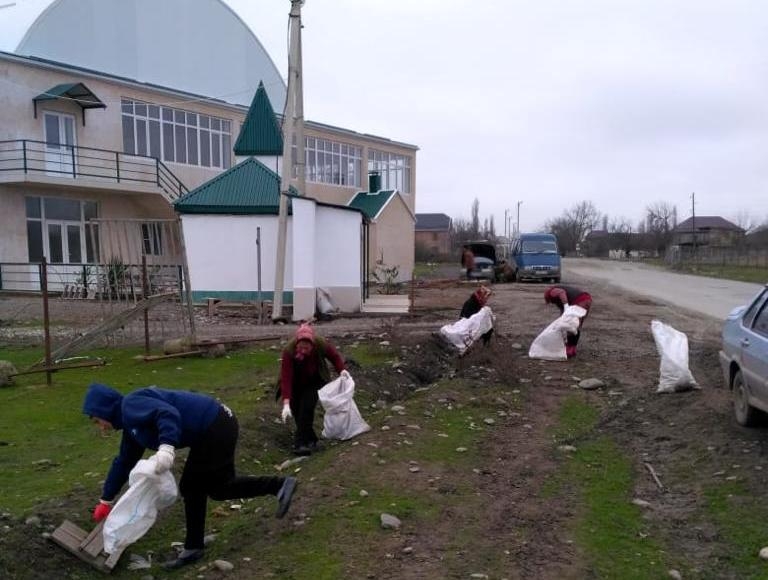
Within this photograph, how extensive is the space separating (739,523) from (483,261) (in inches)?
1361

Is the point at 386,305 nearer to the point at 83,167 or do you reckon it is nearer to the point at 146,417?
the point at 83,167

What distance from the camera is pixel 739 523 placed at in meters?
5.24

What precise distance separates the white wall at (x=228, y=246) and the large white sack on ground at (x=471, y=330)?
339 inches

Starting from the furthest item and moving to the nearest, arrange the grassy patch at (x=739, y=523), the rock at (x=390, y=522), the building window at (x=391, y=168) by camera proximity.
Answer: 1. the building window at (x=391, y=168)
2. the rock at (x=390, y=522)
3. the grassy patch at (x=739, y=523)

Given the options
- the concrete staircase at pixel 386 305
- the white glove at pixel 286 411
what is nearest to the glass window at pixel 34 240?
the concrete staircase at pixel 386 305

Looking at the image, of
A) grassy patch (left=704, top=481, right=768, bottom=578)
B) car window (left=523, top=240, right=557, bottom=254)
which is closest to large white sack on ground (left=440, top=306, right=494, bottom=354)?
grassy patch (left=704, top=481, right=768, bottom=578)

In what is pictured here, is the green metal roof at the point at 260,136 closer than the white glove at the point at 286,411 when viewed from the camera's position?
No

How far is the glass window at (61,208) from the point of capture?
85.5 feet

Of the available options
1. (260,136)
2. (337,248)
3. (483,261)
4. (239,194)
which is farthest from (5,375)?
(483,261)

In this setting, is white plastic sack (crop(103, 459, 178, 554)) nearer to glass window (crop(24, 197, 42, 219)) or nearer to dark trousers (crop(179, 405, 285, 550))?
Answer: dark trousers (crop(179, 405, 285, 550))

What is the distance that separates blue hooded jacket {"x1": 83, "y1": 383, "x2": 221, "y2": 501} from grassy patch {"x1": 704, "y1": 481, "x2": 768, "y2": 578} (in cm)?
359

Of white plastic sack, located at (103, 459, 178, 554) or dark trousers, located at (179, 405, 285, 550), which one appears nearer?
white plastic sack, located at (103, 459, 178, 554)

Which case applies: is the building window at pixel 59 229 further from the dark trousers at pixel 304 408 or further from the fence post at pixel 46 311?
the dark trousers at pixel 304 408

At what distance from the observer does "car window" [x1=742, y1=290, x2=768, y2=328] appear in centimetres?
745
